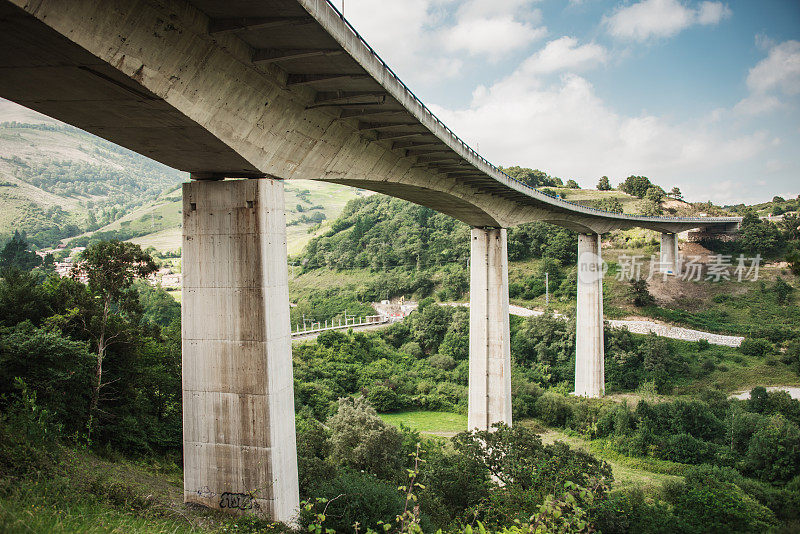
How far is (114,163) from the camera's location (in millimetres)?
171750

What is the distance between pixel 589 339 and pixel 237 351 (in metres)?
31.7

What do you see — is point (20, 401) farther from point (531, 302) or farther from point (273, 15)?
point (531, 302)

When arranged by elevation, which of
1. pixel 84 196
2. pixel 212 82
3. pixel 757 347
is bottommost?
pixel 757 347

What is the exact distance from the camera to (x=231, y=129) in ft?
27.9

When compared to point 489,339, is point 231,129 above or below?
above

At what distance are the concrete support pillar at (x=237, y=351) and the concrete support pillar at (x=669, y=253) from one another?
177 ft

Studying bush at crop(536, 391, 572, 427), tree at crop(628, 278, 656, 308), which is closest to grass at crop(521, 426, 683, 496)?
bush at crop(536, 391, 572, 427)

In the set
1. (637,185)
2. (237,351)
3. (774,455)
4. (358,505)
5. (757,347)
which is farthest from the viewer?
(637,185)

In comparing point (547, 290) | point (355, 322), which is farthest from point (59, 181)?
point (547, 290)

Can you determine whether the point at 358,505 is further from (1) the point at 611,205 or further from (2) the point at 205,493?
(1) the point at 611,205

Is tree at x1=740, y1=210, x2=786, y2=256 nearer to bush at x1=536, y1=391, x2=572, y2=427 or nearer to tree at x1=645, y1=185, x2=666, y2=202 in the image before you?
tree at x1=645, y1=185, x2=666, y2=202

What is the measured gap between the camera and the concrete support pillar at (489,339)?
25.3 meters

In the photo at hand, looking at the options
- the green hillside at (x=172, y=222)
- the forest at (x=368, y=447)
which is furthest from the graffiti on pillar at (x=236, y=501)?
the green hillside at (x=172, y=222)

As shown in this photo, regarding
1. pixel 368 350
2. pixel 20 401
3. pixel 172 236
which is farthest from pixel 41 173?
pixel 20 401
